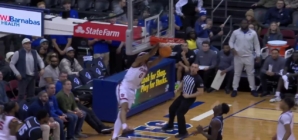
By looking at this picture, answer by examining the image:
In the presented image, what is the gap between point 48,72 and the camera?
52.2ft

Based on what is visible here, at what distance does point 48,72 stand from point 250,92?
544cm

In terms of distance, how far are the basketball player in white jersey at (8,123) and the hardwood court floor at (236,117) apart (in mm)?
2545

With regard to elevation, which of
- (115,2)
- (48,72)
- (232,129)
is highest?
(115,2)

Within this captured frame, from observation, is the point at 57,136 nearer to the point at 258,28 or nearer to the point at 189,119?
the point at 189,119

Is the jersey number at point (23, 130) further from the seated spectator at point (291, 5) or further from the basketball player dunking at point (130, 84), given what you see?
the seated spectator at point (291, 5)

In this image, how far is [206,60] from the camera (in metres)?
18.4

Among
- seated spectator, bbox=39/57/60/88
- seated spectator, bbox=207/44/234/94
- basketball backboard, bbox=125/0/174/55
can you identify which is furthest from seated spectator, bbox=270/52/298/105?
seated spectator, bbox=39/57/60/88

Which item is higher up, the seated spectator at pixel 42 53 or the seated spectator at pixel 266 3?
the seated spectator at pixel 266 3

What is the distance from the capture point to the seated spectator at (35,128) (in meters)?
12.3

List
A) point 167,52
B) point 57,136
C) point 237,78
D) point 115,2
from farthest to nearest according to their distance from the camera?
point 115,2 < point 237,78 < point 57,136 < point 167,52

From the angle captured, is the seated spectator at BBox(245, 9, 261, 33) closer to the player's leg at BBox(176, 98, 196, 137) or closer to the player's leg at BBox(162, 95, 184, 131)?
the player's leg at BBox(162, 95, 184, 131)

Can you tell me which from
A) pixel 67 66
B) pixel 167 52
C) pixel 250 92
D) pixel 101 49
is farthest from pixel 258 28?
pixel 167 52

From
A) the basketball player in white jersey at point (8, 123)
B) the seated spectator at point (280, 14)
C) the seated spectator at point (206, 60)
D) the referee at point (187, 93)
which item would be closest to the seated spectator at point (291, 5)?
the seated spectator at point (280, 14)

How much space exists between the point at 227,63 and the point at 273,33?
1416mm
